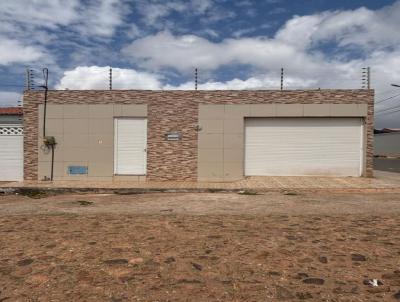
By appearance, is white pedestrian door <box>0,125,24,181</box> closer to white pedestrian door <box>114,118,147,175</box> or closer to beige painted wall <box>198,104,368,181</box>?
white pedestrian door <box>114,118,147,175</box>

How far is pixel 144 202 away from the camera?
10.6 m

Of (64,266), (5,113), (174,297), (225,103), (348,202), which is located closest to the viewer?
(174,297)

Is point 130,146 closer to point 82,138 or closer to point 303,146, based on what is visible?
point 82,138

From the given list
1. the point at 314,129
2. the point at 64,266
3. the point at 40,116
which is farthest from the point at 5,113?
the point at 64,266

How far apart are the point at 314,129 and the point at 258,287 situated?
44.3 feet

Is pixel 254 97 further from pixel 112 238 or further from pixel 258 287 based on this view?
pixel 258 287

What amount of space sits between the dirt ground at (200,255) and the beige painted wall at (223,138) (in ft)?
24.6

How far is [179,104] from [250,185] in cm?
479

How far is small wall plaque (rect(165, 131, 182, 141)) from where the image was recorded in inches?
643

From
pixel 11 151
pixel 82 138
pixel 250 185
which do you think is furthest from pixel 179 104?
pixel 11 151

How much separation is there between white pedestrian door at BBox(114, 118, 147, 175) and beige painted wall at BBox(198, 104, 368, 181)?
2505 mm

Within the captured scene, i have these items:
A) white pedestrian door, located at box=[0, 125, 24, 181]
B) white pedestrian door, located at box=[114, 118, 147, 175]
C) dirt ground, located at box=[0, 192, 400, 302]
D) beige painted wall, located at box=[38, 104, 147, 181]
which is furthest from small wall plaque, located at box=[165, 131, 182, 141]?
dirt ground, located at box=[0, 192, 400, 302]

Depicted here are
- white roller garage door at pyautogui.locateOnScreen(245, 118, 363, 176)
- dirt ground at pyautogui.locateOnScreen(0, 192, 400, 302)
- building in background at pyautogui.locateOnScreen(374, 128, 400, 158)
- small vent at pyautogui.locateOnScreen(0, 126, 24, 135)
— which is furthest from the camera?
building in background at pyautogui.locateOnScreen(374, 128, 400, 158)

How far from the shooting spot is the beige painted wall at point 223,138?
1628 cm
